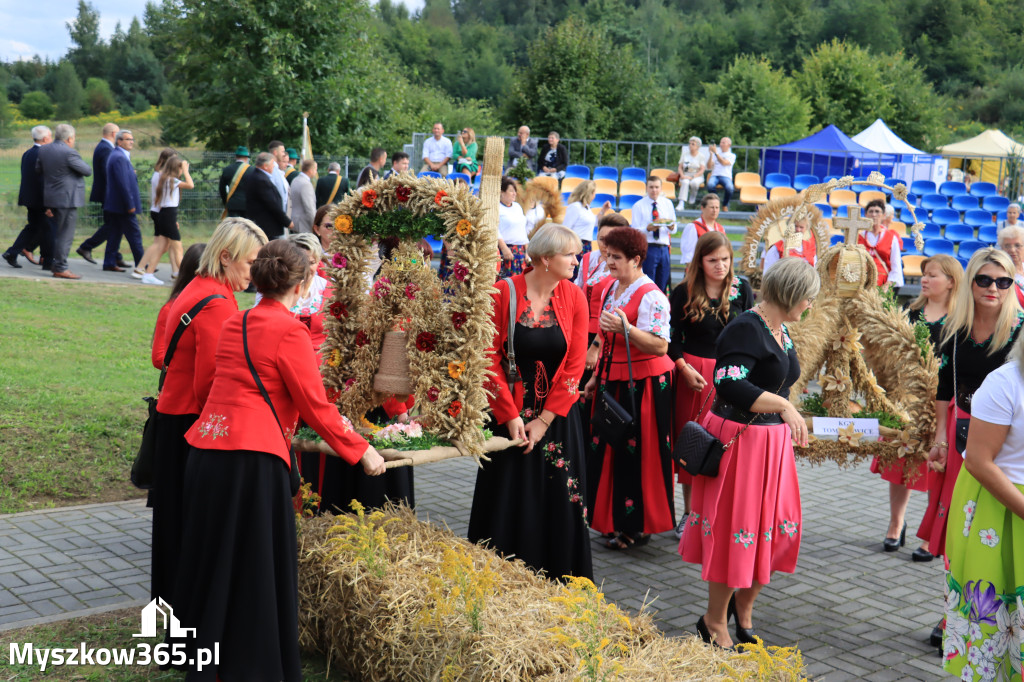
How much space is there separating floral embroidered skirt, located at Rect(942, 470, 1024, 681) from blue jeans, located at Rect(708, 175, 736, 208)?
18982 mm

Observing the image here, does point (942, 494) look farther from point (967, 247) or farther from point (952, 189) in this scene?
point (952, 189)

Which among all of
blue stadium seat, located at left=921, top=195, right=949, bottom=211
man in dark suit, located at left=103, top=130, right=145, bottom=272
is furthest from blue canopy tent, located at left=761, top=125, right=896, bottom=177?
man in dark suit, located at left=103, top=130, right=145, bottom=272

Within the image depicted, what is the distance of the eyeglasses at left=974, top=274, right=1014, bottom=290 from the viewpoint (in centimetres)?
449

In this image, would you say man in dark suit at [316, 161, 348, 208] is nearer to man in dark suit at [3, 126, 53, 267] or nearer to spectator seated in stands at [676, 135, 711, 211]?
man in dark suit at [3, 126, 53, 267]

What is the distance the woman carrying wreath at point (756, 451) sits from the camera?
446 centimetres

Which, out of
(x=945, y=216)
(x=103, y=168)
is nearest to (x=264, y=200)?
(x=103, y=168)

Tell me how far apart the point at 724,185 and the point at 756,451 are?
60.2 ft

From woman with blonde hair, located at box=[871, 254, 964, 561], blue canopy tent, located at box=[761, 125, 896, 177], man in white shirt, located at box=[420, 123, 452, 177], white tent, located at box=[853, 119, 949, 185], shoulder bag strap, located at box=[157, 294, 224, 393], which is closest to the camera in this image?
shoulder bag strap, located at box=[157, 294, 224, 393]

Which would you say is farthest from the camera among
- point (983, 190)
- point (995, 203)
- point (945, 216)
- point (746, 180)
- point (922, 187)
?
point (746, 180)

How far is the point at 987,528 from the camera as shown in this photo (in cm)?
348

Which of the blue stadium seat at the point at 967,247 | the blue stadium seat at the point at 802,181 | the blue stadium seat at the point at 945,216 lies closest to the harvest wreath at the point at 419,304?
the blue stadium seat at the point at 967,247

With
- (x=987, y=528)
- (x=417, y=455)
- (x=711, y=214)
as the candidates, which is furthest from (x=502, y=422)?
(x=711, y=214)

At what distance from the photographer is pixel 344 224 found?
475cm

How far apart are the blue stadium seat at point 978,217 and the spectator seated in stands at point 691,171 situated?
6.28 metres
